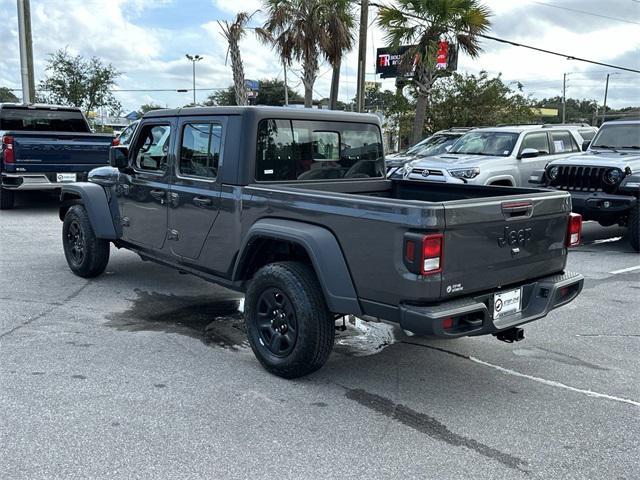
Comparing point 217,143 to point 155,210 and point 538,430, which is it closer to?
point 155,210

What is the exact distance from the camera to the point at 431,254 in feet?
11.3

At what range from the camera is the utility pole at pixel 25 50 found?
1894 centimetres

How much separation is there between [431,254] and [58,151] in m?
9.45

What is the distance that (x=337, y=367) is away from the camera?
14.9 feet

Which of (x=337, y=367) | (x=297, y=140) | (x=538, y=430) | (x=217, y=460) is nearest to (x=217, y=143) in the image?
(x=297, y=140)

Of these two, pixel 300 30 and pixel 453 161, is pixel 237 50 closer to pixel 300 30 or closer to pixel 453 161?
pixel 300 30

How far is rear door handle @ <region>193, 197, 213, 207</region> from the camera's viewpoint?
486 cm

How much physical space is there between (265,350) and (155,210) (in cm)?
196

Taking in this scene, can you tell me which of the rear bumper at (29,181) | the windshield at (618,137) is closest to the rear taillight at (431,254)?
the windshield at (618,137)

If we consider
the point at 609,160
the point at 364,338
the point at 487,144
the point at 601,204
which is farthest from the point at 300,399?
the point at 487,144

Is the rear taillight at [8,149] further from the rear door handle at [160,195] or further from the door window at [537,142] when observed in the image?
the door window at [537,142]

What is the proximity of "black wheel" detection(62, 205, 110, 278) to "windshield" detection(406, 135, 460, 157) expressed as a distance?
7.98 m

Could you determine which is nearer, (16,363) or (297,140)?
(16,363)

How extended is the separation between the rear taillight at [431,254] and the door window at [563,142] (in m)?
9.56
